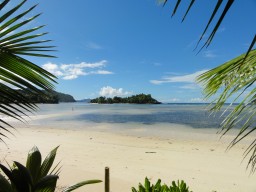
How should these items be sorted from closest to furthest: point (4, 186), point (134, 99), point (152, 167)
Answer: point (4, 186) < point (152, 167) < point (134, 99)

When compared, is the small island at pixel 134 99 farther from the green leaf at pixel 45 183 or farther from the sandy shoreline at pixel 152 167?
the green leaf at pixel 45 183

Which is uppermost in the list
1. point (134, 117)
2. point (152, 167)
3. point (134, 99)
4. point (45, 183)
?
point (134, 99)

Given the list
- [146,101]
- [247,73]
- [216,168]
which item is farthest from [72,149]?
[146,101]

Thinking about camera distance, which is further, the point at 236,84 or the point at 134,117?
the point at 134,117

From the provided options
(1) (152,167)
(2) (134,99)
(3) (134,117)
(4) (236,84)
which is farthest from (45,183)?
(2) (134,99)

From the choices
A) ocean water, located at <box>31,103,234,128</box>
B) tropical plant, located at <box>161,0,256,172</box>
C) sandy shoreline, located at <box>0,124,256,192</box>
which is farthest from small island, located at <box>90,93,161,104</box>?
tropical plant, located at <box>161,0,256,172</box>

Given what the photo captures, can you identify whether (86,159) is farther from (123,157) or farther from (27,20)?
(27,20)

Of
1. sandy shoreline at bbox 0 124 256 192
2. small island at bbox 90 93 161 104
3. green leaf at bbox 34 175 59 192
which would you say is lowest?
sandy shoreline at bbox 0 124 256 192

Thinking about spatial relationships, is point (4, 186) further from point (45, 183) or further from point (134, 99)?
point (134, 99)

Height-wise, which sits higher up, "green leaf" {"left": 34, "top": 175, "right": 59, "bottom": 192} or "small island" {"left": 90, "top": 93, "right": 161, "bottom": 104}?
"small island" {"left": 90, "top": 93, "right": 161, "bottom": 104}

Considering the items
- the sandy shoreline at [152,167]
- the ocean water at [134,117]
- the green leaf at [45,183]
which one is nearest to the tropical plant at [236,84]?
the green leaf at [45,183]

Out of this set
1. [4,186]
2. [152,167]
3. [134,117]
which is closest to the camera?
[4,186]

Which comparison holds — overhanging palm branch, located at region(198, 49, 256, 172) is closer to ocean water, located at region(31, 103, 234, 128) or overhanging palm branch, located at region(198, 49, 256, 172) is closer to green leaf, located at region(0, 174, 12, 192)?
green leaf, located at region(0, 174, 12, 192)

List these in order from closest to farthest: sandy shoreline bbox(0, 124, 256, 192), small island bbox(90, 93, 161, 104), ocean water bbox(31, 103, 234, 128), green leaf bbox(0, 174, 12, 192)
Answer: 1. green leaf bbox(0, 174, 12, 192)
2. sandy shoreline bbox(0, 124, 256, 192)
3. ocean water bbox(31, 103, 234, 128)
4. small island bbox(90, 93, 161, 104)
